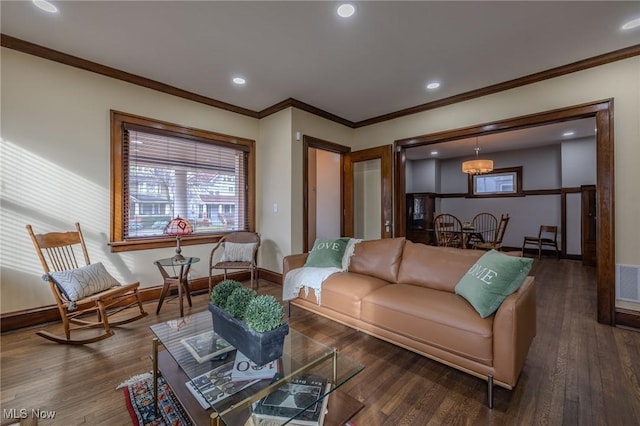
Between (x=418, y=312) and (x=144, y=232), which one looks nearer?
(x=418, y=312)

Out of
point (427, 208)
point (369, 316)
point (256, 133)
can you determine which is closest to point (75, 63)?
point (256, 133)

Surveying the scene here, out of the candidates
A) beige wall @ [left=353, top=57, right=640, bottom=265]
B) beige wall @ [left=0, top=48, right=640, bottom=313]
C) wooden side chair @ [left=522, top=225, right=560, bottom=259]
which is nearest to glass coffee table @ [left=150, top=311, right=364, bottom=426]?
beige wall @ [left=0, top=48, right=640, bottom=313]

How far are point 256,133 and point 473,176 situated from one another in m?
6.40

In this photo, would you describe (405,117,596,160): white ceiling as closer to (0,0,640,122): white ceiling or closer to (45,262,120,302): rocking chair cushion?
(0,0,640,122): white ceiling

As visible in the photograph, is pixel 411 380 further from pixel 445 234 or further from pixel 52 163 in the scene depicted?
pixel 52 163

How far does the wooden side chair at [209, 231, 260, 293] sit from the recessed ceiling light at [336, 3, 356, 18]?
285 cm

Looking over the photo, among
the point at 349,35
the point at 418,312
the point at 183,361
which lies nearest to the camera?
the point at 183,361

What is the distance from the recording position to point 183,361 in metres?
1.49

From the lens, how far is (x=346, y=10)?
218 centimetres

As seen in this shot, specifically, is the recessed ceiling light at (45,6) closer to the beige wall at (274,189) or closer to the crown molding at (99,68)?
the crown molding at (99,68)

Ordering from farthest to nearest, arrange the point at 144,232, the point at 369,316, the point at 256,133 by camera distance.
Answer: the point at 256,133 < the point at 144,232 < the point at 369,316

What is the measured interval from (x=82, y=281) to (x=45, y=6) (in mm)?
2301

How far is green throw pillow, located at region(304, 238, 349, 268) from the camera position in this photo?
9.83ft

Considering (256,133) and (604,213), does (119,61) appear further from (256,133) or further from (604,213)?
(604,213)
